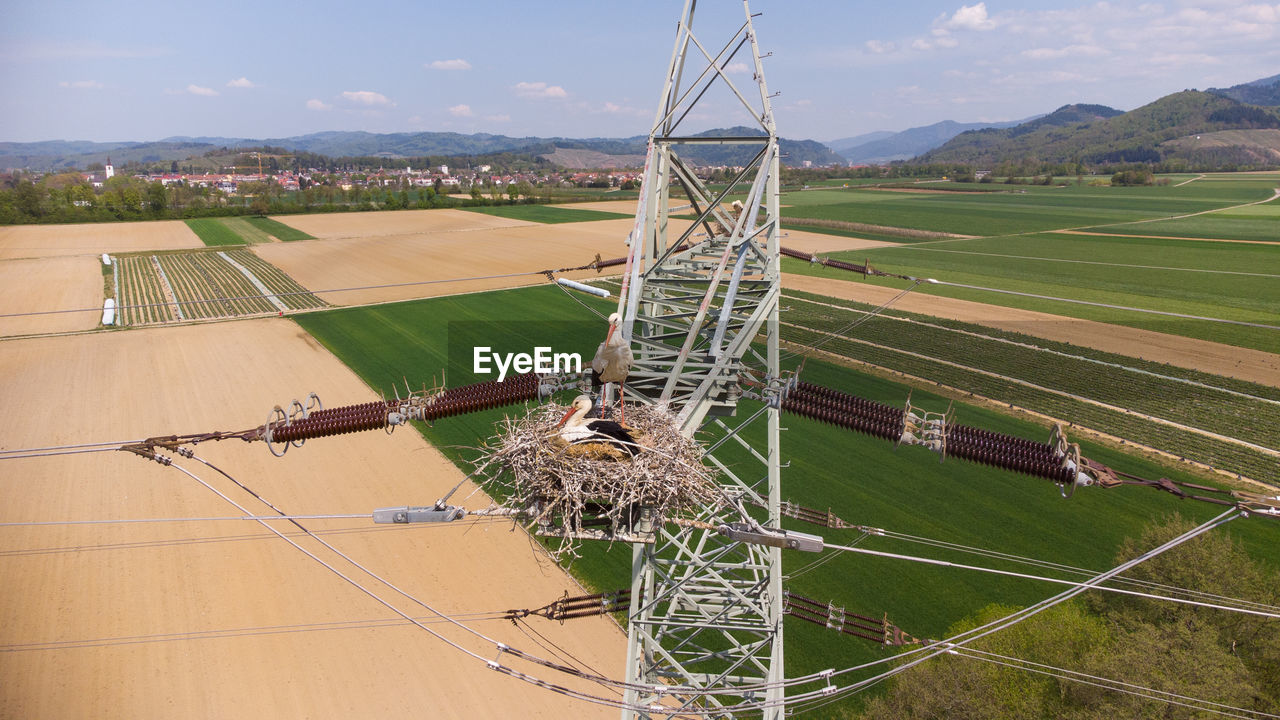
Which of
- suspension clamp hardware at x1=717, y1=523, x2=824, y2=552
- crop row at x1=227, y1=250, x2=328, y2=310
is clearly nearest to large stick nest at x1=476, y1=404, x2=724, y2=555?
suspension clamp hardware at x1=717, y1=523, x2=824, y2=552

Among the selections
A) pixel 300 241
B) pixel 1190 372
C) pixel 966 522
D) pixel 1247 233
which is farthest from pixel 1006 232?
pixel 300 241

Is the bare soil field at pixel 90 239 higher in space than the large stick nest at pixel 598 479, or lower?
higher

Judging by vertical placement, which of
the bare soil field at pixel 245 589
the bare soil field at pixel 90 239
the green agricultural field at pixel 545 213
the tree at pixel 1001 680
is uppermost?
the green agricultural field at pixel 545 213

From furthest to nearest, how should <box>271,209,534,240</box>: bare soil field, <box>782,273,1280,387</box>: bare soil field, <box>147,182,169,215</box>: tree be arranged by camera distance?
<box>147,182,169,215</box>: tree
<box>271,209,534,240</box>: bare soil field
<box>782,273,1280,387</box>: bare soil field

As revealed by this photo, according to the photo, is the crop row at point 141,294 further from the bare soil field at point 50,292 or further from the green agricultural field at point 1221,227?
the green agricultural field at point 1221,227

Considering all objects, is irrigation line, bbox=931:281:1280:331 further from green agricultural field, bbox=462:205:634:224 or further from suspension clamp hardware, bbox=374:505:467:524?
green agricultural field, bbox=462:205:634:224

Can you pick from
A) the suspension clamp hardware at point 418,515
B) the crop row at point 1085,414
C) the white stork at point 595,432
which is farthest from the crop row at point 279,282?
the white stork at point 595,432

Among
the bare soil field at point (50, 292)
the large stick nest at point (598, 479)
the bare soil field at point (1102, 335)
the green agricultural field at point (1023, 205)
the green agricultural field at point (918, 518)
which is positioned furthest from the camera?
the green agricultural field at point (1023, 205)
